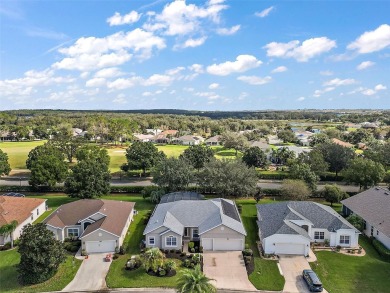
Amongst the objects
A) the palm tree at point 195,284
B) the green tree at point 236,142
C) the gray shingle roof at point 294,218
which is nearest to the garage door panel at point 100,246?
the palm tree at point 195,284

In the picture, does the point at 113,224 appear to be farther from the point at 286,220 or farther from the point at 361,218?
the point at 361,218

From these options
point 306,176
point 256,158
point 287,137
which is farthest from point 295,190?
point 287,137

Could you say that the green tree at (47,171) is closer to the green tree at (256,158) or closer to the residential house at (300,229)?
the residential house at (300,229)

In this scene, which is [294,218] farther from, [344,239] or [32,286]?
[32,286]

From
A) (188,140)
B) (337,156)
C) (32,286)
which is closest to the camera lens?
(32,286)

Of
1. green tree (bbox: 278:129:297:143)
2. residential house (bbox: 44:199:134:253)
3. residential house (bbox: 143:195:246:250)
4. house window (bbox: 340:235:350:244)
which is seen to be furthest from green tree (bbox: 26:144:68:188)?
green tree (bbox: 278:129:297:143)

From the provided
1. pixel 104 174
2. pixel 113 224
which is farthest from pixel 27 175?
pixel 113 224

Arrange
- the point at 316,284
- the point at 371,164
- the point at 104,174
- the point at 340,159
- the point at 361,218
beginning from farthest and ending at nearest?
the point at 340,159 → the point at 371,164 → the point at 104,174 → the point at 361,218 → the point at 316,284
